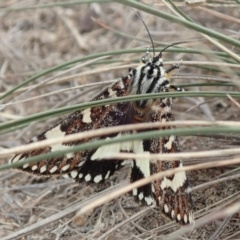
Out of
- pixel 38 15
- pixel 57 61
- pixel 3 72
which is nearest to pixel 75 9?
pixel 38 15

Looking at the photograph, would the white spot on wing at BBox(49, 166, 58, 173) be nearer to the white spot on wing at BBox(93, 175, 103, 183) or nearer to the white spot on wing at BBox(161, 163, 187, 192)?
the white spot on wing at BBox(93, 175, 103, 183)

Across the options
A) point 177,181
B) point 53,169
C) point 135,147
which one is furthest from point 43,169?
point 177,181

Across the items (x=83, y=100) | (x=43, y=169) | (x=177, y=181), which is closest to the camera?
(x=177, y=181)

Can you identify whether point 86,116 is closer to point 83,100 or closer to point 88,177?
point 88,177

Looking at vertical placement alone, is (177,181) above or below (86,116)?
below

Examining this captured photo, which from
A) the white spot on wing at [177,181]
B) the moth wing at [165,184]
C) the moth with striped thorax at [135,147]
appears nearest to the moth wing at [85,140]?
the moth with striped thorax at [135,147]
